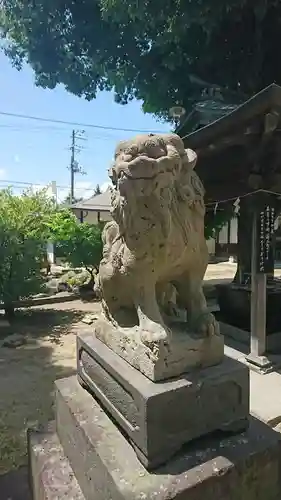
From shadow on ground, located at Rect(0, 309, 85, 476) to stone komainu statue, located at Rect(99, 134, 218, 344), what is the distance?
1.68 meters

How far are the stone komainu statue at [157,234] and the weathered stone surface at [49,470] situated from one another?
2.97 ft

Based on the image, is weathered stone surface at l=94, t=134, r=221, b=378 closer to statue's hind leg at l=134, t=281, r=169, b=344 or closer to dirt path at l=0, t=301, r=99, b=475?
statue's hind leg at l=134, t=281, r=169, b=344

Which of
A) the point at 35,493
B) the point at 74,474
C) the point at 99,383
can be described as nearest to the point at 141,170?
the point at 99,383

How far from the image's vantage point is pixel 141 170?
59.4 inches

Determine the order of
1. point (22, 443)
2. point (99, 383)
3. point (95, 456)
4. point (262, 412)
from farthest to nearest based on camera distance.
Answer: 1. point (262, 412)
2. point (22, 443)
3. point (99, 383)
4. point (95, 456)

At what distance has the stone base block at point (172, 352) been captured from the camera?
1.57 meters

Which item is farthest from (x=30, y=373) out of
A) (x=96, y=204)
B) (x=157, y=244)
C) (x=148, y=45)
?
(x=96, y=204)

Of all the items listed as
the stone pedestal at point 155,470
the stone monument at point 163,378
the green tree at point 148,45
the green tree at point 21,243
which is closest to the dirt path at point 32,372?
the green tree at point 21,243

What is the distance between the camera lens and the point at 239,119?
358 centimetres

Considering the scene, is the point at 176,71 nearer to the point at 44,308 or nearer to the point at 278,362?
the point at 44,308

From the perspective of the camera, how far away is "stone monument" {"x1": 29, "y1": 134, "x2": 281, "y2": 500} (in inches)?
58.6

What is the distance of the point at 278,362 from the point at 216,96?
5164 mm

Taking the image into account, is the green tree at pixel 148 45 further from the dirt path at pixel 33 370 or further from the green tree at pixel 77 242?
the dirt path at pixel 33 370

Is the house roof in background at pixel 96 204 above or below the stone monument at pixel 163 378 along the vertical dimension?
above
